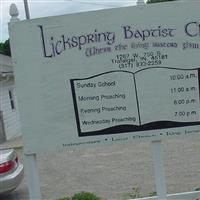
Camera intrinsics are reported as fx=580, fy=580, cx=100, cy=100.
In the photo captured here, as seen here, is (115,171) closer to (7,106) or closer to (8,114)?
(8,114)

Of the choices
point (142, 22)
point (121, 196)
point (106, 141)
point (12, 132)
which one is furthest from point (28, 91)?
point (12, 132)

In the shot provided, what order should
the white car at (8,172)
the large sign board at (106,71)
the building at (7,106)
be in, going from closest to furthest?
the large sign board at (106,71)
the white car at (8,172)
the building at (7,106)

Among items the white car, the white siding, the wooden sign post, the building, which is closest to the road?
the white car

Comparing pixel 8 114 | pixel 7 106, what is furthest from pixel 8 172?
pixel 7 106

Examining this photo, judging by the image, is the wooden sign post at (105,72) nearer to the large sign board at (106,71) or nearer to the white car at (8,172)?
the large sign board at (106,71)

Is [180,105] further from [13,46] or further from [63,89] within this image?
[13,46]

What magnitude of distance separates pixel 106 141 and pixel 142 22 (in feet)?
4.17

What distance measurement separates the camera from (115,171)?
11.7 meters

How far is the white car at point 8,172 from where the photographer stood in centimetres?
891

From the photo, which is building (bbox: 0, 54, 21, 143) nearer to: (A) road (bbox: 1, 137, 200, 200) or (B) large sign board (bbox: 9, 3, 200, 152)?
(A) road (bbox: 1, 137, 200, 200)

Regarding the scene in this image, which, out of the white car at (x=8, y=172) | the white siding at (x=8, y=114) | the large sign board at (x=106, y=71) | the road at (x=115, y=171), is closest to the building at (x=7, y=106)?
the white siding at (x=8, y=114)

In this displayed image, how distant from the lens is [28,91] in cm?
595

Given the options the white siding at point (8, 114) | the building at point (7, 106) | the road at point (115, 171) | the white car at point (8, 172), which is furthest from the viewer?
the white siding at point (8, 114)

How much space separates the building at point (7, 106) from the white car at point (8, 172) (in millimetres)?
Result: 12733
